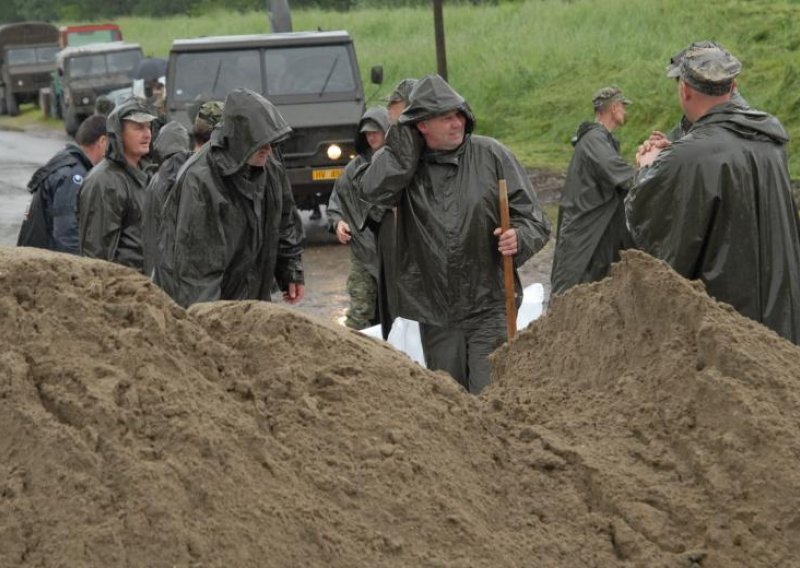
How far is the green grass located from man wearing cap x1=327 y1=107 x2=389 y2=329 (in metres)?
8.11

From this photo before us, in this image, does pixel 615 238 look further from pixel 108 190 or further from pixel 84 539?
pixel 84 539

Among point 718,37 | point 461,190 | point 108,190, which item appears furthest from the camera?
point 718,37

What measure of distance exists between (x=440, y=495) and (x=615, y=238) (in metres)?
5.95

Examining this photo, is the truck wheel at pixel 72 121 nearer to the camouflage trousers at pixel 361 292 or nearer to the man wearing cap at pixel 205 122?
the camouflage trousers at pixel 361 292

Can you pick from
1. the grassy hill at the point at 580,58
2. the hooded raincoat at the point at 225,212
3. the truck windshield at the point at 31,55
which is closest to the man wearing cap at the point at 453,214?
the hooded raincoat at the point at 225,212

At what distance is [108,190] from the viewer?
7.80 m

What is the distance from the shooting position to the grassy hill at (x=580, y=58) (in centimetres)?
2044

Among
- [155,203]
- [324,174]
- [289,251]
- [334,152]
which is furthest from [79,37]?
[289,251]

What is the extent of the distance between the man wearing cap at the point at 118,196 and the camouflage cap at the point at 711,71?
343 centimetres

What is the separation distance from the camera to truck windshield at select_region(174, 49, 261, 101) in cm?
1644

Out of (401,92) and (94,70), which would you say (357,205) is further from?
(94,70)

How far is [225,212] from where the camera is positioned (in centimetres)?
670

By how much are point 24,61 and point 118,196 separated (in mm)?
37557

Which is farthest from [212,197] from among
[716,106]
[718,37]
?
[718,37]
